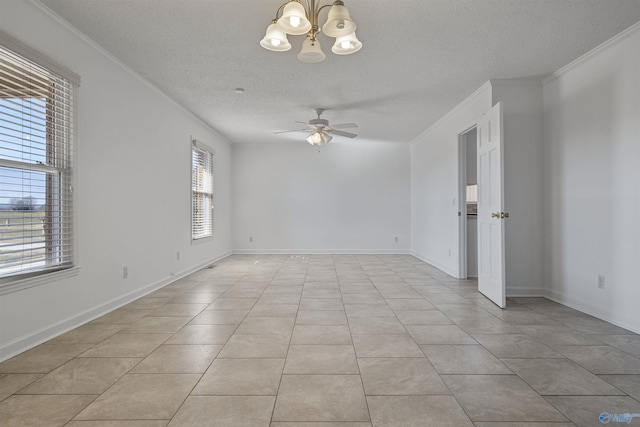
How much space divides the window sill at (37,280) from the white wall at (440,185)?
4.76 metres

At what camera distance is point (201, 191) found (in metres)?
5.86

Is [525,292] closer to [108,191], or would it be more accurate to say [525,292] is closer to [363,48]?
[363,48]

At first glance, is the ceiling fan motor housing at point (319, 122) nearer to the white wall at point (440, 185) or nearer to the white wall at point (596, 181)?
the white wall at point (440, 185)

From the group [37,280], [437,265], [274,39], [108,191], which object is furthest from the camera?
[437,265]

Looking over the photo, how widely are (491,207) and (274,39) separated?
2900 mm

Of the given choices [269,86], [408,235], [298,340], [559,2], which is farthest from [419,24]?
[408,235]

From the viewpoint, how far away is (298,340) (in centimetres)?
250

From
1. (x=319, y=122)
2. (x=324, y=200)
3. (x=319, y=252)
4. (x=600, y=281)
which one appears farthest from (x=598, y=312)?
(x=324, y=200)

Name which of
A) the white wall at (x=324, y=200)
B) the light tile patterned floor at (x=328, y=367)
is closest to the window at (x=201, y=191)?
the white wall at (x=324, y=200)

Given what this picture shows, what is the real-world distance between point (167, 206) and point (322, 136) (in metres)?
2.51

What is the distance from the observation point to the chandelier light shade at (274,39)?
2176mm

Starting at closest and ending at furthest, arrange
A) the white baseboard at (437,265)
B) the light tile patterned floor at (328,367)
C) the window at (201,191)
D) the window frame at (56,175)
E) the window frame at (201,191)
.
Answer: the light tile patterned floor at (328,367), the window frame at (56,175), the white baseboard at (437,265), the window frame at (201,191), the window at (201,191)

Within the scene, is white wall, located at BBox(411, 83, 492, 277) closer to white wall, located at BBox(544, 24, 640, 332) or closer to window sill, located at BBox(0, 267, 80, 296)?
white wall, located at BBox(544, 24, 640, 332)

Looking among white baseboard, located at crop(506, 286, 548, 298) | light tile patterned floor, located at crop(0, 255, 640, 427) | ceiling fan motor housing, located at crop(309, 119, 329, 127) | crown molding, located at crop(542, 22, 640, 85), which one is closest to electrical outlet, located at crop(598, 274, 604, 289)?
light tile patterned floor, located at crop(0, 255, 640, 427)
